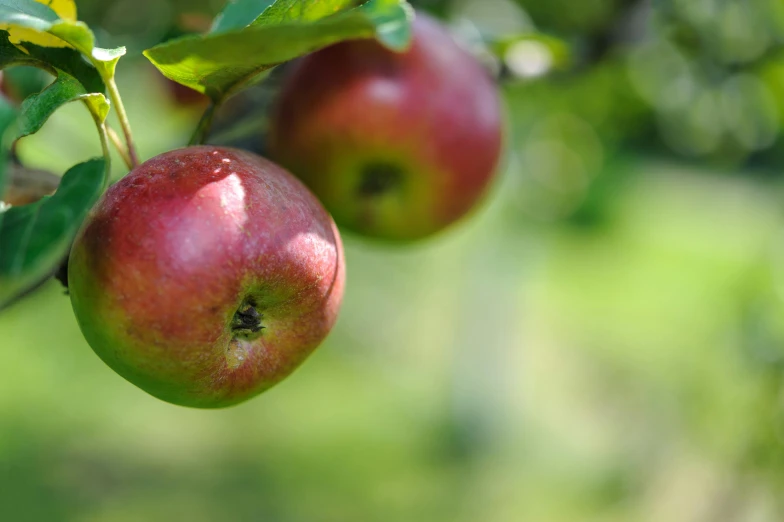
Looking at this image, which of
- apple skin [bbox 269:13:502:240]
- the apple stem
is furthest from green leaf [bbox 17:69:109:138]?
apple skin [bbox 269:13:502:240]

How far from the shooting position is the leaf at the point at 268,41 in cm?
40

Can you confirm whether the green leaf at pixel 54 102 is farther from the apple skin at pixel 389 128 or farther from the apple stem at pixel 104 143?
the apple skin at pixel 389 128

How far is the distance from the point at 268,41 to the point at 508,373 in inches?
129

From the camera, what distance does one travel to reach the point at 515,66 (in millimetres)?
1102

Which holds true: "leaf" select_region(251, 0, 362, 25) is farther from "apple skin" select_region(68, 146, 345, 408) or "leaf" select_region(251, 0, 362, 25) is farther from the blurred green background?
the blurred green background

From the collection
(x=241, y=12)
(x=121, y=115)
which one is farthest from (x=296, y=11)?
(x=121, y=115)

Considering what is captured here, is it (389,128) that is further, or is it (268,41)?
(389,128)

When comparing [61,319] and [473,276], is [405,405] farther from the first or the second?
[61,319]

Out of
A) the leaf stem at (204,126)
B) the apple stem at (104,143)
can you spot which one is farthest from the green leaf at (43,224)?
the leaf stem at (204,126)

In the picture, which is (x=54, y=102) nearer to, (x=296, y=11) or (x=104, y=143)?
(x=104, y=143)

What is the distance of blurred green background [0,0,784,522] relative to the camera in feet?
4.98

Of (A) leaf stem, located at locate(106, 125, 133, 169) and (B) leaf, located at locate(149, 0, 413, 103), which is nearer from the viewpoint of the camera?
(B) leaf, located at locate(149, 0, 413, 103)

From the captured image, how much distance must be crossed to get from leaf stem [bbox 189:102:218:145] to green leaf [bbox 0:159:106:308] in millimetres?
118

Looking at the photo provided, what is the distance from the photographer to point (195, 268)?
0.48m
